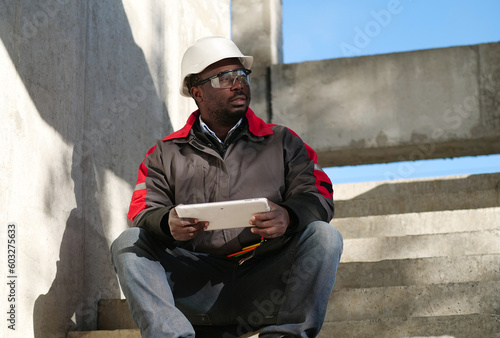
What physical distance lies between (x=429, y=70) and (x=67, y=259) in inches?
151

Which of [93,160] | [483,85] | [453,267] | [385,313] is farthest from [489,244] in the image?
[483,85]

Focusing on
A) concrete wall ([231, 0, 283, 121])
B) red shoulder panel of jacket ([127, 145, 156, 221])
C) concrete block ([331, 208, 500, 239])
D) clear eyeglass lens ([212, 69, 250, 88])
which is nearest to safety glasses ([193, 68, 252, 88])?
clear eyeglass lens ([212, 69, 250, 88])

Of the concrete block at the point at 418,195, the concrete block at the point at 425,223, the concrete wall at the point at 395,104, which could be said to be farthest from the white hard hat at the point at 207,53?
the concrete wall at the point at 395,104

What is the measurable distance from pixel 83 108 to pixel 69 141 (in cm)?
22

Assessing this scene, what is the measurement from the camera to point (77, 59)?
134 inches

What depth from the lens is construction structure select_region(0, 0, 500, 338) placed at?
284 centimetres

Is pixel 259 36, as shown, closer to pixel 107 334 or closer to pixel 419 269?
pixel 419 269

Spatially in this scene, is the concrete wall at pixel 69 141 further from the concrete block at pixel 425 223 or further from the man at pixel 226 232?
the concrete block at pixel 425 223

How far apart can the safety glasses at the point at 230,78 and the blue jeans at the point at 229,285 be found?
29.2 inches

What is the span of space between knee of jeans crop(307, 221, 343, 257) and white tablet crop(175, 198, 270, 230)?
21 cm

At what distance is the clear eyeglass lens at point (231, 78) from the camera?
2975mm

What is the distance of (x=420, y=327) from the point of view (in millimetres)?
2758

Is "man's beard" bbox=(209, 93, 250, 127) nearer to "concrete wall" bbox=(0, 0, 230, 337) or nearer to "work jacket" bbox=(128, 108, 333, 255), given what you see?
"work jacket" bbox=(128, 108, 333, 255)

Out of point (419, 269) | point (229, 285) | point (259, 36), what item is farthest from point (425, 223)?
point (259, 36)
